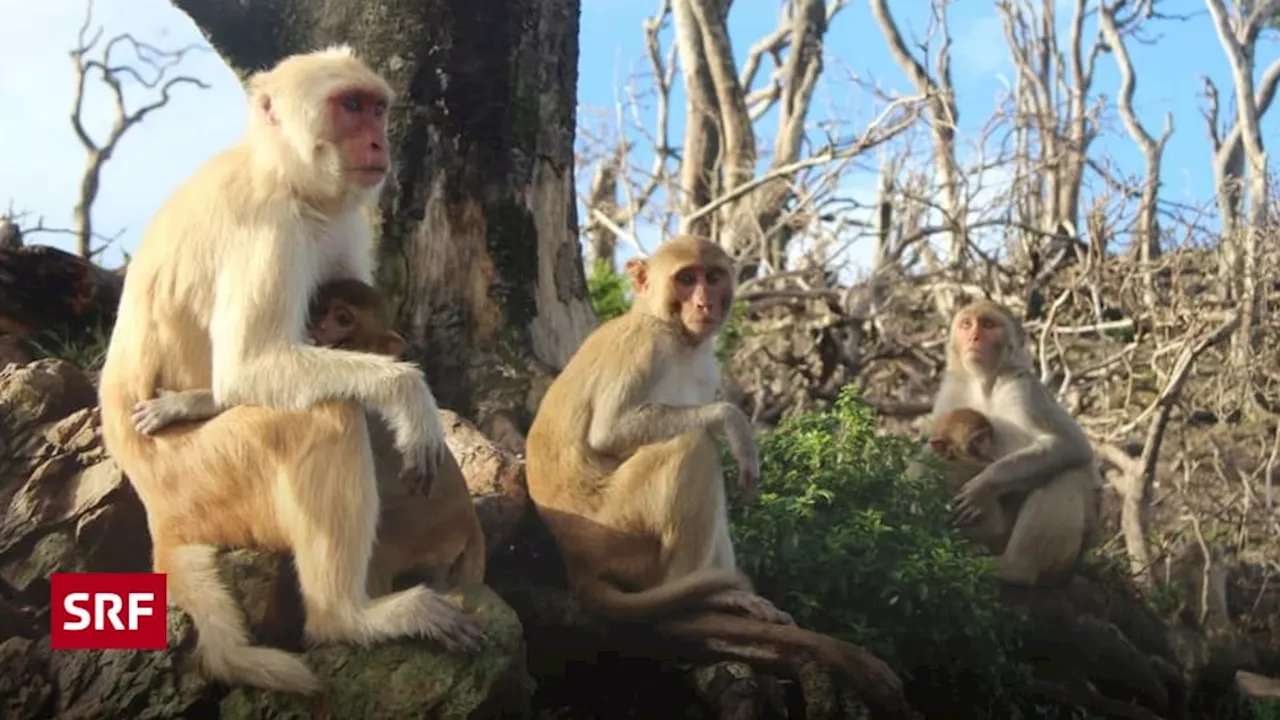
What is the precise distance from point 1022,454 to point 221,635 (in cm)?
408

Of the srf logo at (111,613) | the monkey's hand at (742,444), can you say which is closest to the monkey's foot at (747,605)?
the monkey's hand at (742,444)

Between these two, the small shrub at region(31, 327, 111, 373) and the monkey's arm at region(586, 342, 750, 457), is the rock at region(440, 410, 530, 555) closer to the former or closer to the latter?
the monkey's arm at region(586, 342, 750, 457)

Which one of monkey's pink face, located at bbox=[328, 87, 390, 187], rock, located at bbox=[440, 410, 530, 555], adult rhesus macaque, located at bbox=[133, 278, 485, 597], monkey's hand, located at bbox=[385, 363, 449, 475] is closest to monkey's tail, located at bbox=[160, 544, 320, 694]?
adult rhesus macaque, located at bbox=[133, 278, 485, 597]

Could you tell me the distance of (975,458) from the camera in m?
7.09

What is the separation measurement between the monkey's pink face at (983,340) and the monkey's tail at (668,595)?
102 inches

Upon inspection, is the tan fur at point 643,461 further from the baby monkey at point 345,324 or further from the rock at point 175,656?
the baby monkey at point 345,324

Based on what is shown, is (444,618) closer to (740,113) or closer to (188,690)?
(188,690)

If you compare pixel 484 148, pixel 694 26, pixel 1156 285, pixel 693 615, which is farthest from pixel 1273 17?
pixel 693 615

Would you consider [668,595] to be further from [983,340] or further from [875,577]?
[983,340]

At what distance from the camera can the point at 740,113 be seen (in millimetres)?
14219

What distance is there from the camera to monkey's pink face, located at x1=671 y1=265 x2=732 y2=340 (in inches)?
209

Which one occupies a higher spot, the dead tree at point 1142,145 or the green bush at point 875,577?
the dead tree at point 1142,145

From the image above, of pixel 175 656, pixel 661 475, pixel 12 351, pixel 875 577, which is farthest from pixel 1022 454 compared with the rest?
pixel 12 351

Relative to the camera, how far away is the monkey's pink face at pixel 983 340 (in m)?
7.29
